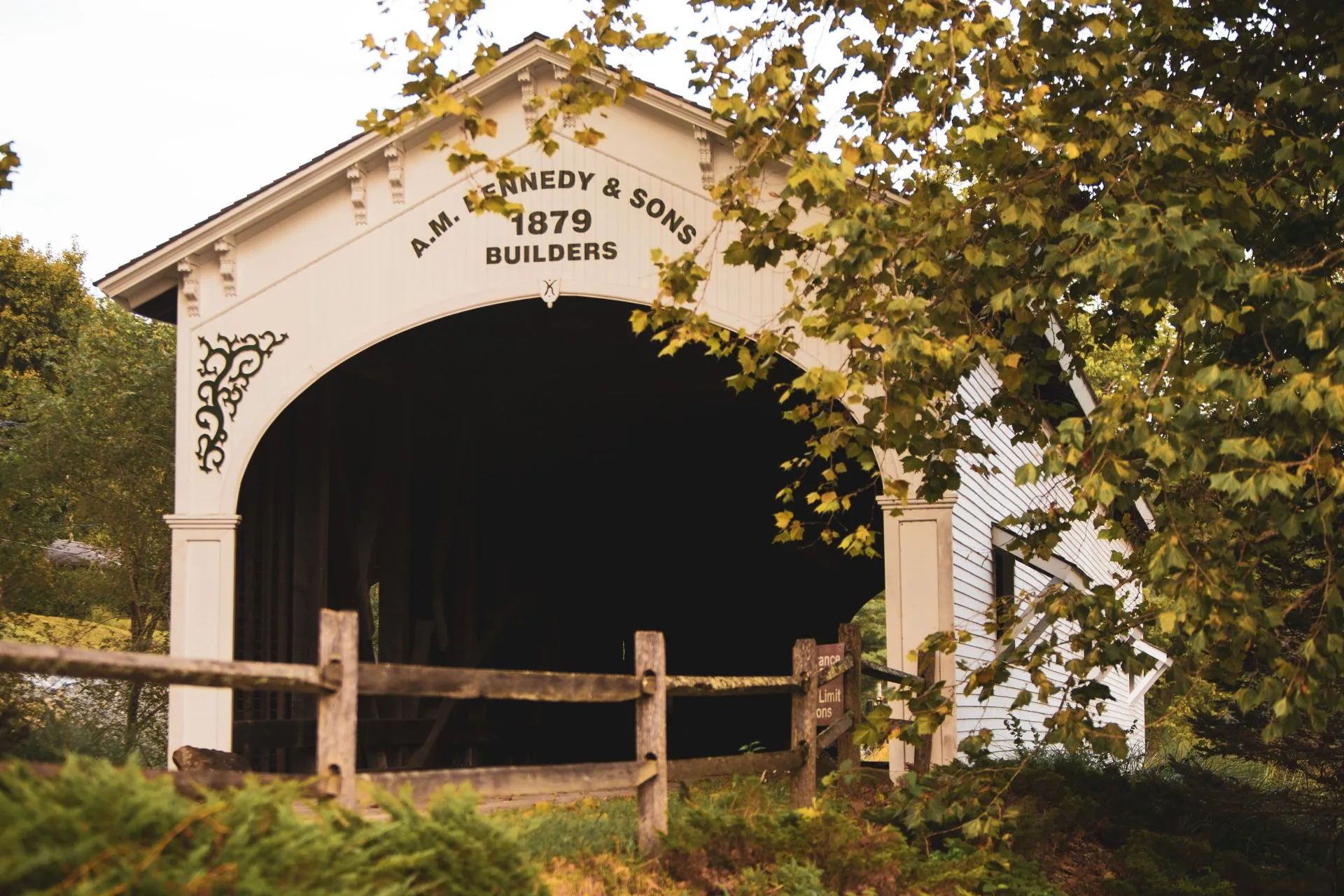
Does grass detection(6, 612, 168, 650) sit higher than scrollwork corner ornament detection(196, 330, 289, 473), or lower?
lower

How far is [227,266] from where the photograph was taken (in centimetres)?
1281

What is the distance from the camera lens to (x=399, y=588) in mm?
15938

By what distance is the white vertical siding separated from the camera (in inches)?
568

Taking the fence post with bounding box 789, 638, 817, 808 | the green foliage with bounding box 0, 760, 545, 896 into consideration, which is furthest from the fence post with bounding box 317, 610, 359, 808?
the fence post with bounding box 789, 638, 817, 808

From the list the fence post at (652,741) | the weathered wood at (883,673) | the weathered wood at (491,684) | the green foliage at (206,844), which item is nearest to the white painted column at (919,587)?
the weathered wood at (883,673)

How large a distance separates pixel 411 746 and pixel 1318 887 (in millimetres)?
9575

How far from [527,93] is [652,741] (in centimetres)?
696

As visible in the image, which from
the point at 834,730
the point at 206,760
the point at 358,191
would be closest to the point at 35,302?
the point at 358,191

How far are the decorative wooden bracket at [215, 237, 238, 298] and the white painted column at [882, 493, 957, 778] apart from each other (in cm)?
626

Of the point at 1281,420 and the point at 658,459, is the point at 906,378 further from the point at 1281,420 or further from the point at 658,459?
the point at 658,459

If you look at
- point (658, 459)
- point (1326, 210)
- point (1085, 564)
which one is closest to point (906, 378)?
point (1326, 210)

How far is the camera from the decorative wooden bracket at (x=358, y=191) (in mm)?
12594

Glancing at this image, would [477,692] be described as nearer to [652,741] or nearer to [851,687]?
[652,741]

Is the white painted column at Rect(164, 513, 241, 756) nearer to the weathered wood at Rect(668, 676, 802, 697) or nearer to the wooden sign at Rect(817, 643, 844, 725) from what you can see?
the wooden sign at Rect(817, 643, 844, 725)
